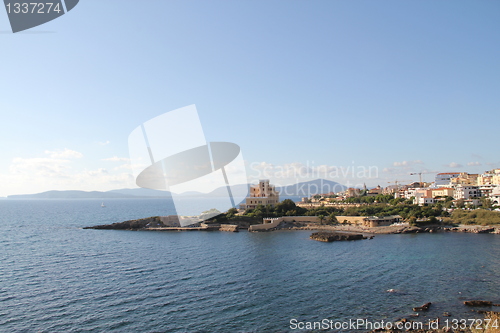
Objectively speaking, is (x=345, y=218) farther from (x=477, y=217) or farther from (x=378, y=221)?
(x=477, y=217)

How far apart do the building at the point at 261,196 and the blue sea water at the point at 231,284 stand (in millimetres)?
19688

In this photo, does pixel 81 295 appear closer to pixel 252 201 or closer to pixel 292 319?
pixel 292 319

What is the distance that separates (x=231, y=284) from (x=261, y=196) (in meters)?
32.5

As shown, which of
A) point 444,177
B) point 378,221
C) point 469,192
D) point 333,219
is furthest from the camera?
point 444,177

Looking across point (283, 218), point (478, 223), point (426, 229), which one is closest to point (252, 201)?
point (283, 218)

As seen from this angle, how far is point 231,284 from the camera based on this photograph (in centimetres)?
1483

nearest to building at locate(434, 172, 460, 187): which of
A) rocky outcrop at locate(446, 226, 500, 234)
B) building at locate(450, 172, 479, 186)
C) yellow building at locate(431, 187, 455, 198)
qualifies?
building at locate(450, 172, 479, 186)

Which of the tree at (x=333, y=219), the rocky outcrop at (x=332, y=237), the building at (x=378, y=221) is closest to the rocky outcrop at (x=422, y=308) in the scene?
the rocky outcrop at (x=332, y=237)

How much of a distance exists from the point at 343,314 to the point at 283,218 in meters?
27.8

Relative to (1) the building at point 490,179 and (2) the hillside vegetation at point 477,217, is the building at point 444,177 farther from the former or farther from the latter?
(2) the hillside vegetation at point 477,217

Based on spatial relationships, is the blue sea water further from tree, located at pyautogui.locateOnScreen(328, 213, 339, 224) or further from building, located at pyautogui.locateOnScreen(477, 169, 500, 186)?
building, located at pyautogui.locateOnScreen(477, 169, 500, 186)

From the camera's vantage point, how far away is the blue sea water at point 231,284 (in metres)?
11.1

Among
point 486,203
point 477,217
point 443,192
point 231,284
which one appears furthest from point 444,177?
point 231,284

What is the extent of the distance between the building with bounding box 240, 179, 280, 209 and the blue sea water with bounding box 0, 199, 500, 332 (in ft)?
64.6
